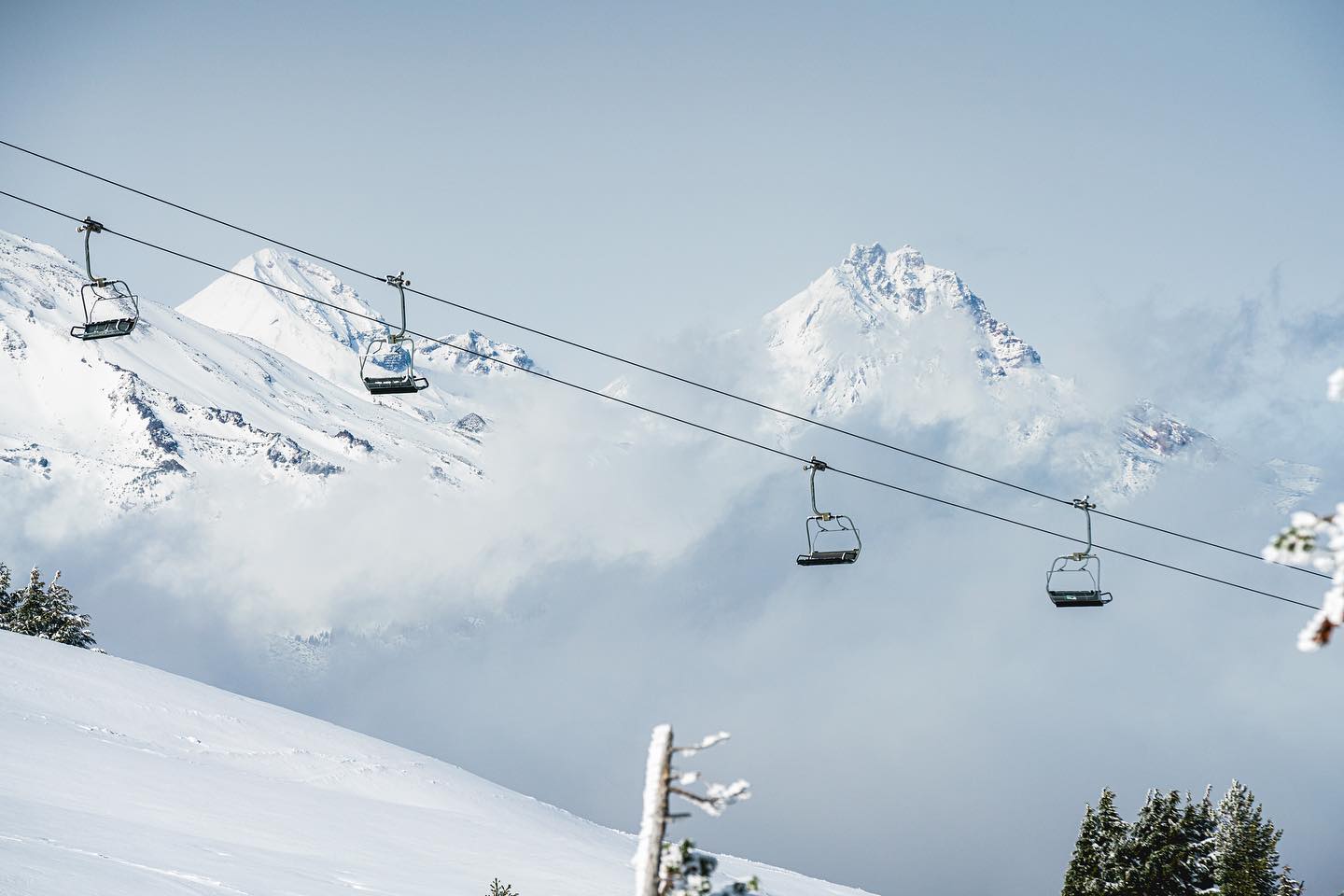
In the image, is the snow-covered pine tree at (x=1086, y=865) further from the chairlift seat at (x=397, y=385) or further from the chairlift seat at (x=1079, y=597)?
the chairlift seat at (x=397, y=385)

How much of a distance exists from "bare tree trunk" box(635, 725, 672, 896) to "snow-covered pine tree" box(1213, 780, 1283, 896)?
180 ft

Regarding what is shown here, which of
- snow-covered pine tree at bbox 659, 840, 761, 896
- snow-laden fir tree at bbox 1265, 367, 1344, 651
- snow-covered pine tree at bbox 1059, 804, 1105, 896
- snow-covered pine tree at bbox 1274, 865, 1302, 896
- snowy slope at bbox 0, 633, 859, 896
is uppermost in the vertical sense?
snow-covered pine tree at bbox 1274, 865, 1302, 896

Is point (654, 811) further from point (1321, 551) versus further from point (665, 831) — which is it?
point (1321, 551)

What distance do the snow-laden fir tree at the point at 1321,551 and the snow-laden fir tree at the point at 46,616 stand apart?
255 feet

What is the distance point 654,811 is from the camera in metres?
10.1

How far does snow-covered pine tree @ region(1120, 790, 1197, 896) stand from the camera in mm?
57781

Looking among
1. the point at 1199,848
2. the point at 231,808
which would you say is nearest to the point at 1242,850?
the point at 1199,848

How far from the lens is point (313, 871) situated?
32344mm

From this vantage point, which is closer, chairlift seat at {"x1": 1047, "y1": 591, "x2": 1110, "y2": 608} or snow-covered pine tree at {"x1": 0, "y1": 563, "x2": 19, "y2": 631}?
chairlift seat at {"x1": 1047, "y1": 591, "x2": 1110, "y2": 608}

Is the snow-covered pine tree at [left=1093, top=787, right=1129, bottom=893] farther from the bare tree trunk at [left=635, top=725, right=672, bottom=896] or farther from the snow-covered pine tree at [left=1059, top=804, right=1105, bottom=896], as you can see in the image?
the bare tree trunk at [left=635, top=725, right=672, bottom=896]

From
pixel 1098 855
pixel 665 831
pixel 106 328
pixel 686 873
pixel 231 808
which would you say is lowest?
pixel 686 873

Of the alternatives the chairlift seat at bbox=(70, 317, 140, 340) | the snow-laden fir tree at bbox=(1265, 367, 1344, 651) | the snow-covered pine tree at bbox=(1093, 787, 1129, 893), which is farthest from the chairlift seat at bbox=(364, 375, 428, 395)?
the snow-covered pine tree at bbox=(1093, 787, 1129, 893)

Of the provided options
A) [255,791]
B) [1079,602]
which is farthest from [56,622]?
[1079,602]

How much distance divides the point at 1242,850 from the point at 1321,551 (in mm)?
69739
